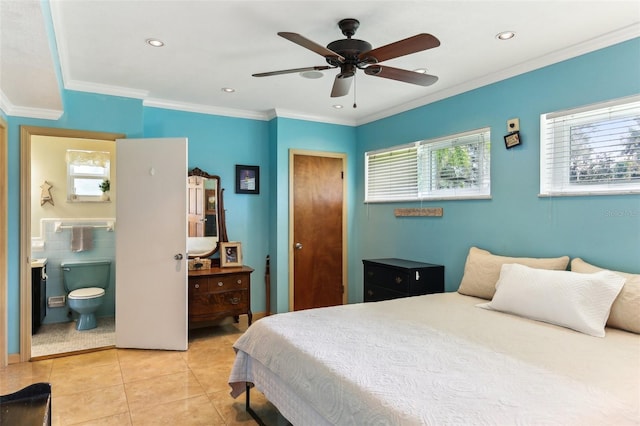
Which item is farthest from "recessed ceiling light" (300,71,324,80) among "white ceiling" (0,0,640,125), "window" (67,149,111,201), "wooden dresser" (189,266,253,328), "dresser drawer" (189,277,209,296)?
"window" (67,149,111,201)

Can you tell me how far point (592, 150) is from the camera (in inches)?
110

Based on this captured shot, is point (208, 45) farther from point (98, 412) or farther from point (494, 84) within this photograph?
point (98, 412)

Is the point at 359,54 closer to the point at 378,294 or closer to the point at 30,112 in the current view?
the point at 378,294

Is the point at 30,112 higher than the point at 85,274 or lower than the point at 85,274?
higher

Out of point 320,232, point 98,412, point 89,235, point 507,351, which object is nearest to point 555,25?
point 507,351

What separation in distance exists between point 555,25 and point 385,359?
91.4 inches

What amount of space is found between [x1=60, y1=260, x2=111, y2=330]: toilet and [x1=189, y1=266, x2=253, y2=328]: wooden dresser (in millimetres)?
1231

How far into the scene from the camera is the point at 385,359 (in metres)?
1.84

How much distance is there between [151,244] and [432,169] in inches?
113

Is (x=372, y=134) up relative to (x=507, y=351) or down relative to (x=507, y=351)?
up

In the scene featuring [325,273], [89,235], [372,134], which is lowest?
[325,273]

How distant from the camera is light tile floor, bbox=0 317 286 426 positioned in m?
2.53

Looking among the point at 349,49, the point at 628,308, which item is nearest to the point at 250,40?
the point at 349,49

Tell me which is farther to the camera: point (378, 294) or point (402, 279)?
point (378, 294)
